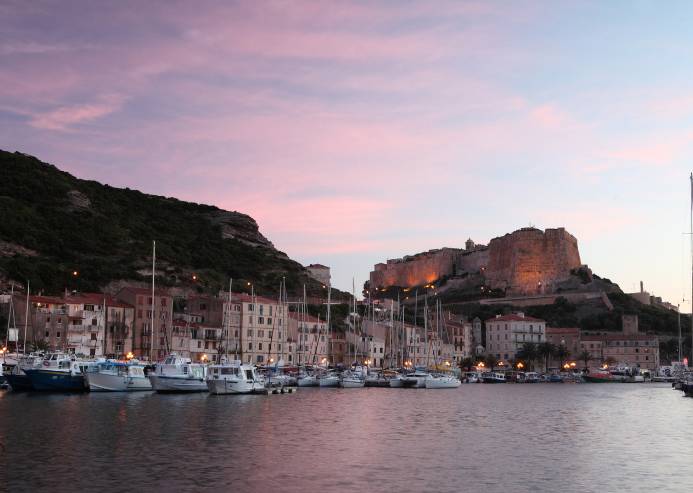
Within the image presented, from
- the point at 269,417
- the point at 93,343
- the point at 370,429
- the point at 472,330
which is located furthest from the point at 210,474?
the point at 472,330

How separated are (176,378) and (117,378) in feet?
17.3

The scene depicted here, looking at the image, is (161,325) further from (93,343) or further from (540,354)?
(540,354)

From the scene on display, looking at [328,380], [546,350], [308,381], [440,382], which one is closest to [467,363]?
[546,350]

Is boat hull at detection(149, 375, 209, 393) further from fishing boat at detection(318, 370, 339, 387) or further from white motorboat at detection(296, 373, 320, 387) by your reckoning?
fishing boat at detection(318, 370, 339, 387)

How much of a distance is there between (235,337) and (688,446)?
247ft

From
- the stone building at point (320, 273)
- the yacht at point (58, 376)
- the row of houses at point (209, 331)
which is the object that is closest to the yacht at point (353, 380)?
the row of houses at point (209, 331)

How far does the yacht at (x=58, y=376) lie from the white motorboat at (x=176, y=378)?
5834mm

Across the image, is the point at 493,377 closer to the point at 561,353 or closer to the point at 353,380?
the point at 561,353

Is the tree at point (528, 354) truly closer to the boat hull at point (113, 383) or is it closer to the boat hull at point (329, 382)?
the boat hull at point (329, 382)

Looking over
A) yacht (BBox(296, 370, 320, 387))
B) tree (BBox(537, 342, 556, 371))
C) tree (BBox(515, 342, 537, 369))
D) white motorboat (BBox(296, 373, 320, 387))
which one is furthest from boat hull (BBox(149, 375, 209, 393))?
tree (BBox(515, 342, 537, 369))

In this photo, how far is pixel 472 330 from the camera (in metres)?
162

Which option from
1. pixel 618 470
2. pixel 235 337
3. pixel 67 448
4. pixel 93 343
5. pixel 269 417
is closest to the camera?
pixel 618 470

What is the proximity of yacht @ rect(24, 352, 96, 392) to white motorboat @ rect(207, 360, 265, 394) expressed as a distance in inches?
408

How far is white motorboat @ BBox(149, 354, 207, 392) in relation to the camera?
69.8m
